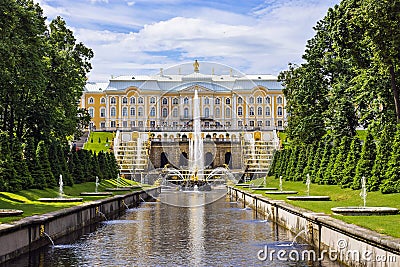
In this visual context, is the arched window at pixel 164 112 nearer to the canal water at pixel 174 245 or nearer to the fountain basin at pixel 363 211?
the canal water at pixel 174 245

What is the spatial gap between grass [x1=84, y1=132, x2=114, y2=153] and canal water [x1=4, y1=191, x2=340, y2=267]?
62955 millimetres

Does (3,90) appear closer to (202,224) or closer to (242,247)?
(202,224)

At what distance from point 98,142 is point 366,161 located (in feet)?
232

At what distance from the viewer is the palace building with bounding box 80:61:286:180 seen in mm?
29706

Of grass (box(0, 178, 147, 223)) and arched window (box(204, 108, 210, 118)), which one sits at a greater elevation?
arched window (box(204, 108, 210, 118))

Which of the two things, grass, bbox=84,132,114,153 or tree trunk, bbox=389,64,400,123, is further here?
grass, bbox=84,132,114,153

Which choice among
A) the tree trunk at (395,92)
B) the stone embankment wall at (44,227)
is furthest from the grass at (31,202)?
the tree trunk at (395,92)

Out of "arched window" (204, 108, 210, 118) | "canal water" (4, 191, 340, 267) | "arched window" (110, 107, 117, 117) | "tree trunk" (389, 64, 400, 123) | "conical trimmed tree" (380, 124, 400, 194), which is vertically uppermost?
"arched window" (110, 107, 117, 117)

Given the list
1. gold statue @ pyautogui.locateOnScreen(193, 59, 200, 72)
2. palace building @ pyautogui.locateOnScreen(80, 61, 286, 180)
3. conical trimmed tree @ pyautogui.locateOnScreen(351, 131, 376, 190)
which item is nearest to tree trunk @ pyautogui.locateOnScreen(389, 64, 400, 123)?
conical trimmed tree @ pyautogui.locateOnScreen(351, 131, 376, 190)

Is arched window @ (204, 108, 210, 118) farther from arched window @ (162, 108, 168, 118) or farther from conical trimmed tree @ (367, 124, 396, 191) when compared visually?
conical trimmed tree @ (367, 124, 396, 191)

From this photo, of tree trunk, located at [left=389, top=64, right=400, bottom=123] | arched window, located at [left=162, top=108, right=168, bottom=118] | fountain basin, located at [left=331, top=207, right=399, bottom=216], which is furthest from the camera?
arched window, located at [left=162, top=108, right=168, bottom=118]

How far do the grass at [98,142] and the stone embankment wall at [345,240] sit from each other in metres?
67.4

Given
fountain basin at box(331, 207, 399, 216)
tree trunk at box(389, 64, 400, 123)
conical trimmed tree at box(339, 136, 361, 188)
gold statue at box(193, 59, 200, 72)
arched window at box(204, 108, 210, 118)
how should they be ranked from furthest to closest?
arched window at box(204, 108, 210, 118) → tree trunk at box(389, 64, 400, 123) → conical trimmed tree at box(339, 136, 361, 188) → gold statue at box(193, 59, 200, 72) → fountain basin at box(331, 207, 399, 216)

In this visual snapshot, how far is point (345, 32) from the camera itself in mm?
28609
